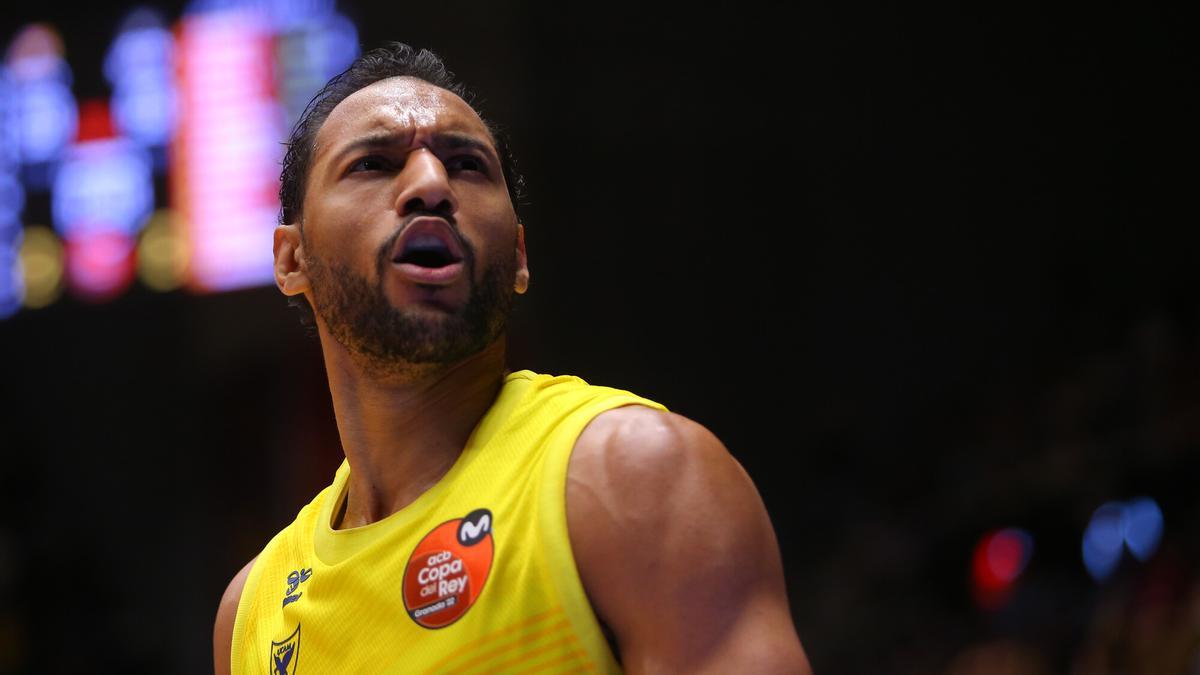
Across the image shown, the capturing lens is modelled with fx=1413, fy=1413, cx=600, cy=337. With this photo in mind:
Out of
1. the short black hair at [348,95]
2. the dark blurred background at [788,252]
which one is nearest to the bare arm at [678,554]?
the short black hair at [348,95]

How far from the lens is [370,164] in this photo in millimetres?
2199

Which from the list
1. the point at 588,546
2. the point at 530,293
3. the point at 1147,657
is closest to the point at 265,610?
the point at 588,546

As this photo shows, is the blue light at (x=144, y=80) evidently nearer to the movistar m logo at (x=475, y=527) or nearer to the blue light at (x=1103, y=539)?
the blue light at (x=1103, y=539)

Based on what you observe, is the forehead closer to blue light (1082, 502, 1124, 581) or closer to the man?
the man

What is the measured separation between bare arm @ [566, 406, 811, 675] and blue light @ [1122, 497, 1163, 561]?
4.47m

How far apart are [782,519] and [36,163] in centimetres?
530

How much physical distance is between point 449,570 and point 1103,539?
4.85 m

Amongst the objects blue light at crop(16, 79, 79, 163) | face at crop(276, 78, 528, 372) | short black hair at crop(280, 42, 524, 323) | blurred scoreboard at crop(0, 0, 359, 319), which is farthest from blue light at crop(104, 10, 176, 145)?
face at crop(276, 78, 528, 372)

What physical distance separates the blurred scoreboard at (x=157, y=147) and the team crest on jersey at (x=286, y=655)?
6233mm

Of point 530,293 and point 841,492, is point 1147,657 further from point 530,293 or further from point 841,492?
point 530,293

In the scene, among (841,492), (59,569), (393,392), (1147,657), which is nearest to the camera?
(393,392)

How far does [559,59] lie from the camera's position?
8984 mm

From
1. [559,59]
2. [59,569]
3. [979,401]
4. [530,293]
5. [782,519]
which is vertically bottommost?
[59,569]

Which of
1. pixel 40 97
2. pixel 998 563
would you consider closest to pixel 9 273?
pixel 40 97
